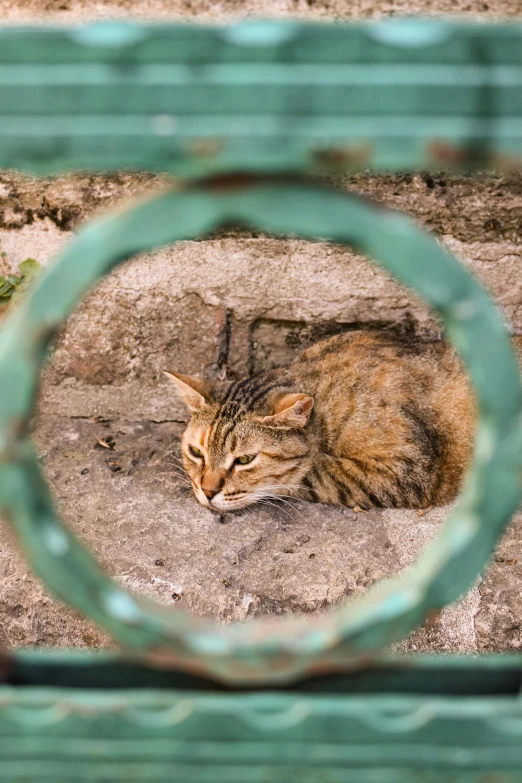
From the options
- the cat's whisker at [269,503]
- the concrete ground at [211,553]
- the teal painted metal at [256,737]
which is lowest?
the cat's whisker at [269,503]

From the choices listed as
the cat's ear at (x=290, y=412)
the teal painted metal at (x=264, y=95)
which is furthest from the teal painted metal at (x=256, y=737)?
the cat's ear at (x=290, y=412)

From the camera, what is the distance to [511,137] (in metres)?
0.89

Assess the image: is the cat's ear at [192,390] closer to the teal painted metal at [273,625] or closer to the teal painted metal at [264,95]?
the teal painted metal at [273,625]

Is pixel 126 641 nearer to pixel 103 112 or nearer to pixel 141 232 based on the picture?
pixel 141 232

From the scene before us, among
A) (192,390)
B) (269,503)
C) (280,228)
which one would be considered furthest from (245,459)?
(280,228)

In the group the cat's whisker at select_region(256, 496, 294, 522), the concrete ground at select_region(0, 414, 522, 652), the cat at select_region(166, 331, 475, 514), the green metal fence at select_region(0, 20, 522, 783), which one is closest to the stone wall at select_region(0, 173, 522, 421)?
the cat at select_region(166, 331, 475, 514)

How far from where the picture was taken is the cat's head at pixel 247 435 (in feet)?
10.4

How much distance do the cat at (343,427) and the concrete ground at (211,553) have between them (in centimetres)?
14

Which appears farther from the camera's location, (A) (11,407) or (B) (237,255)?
(B) (237,255)

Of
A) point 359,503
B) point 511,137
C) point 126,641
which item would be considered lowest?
point 359,503

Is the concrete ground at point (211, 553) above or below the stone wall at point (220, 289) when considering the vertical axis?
below

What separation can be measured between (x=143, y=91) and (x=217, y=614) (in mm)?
1838

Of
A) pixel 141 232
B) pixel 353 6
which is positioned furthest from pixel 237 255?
pixel 141 232

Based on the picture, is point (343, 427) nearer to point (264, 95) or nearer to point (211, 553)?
point (211, 553)
